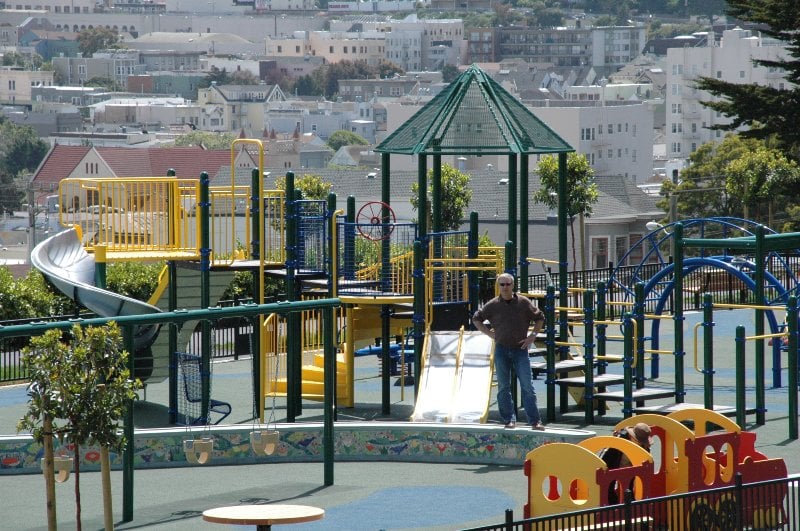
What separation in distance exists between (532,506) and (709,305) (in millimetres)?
4982

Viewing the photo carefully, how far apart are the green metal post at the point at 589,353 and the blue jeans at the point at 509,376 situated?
3.43ft

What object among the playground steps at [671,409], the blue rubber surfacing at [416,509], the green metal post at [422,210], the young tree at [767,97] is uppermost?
the young tree at [767,97]

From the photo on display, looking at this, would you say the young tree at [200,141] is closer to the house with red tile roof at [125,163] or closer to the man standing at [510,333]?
the house with red tile roof at [125,163]

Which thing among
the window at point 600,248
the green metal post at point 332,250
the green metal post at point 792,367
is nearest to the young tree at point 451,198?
the window at point 600,248

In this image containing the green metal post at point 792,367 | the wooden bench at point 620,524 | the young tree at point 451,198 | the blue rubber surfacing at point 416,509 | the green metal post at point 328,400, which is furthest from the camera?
the young tree at point 451,198

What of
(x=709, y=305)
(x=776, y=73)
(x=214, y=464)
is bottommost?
(x=214, y=464)

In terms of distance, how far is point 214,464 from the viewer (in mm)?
16422

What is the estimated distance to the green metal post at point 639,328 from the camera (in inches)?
695

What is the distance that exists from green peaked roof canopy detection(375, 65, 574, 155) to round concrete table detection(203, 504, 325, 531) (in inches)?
345

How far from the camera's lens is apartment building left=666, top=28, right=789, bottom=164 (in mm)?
156000

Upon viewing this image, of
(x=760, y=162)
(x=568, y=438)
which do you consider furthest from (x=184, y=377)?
(x=760, y=162)

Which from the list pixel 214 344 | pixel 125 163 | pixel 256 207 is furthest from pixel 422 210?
pixel 125 163

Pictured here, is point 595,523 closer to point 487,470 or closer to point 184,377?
point 487,470

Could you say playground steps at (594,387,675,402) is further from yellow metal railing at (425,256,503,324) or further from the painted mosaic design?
yellow metal railing at (425,256,503,324)
